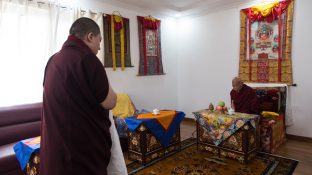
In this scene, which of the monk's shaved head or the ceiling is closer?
the monk's shaved head

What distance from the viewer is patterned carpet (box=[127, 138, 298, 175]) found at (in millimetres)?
2557

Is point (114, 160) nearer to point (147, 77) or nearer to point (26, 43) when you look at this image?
point (26, 43)

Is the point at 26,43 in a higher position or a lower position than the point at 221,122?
higher

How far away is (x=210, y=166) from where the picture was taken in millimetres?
2711

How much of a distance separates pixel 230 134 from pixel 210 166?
480 millimetres

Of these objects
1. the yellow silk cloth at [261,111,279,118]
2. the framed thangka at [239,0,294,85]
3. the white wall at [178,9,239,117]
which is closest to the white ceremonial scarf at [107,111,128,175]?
the yellow silk cloth at [261,111,279,118]

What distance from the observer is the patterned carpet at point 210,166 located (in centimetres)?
256

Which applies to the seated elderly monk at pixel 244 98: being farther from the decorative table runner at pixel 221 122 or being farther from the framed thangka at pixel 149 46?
the framed thangka at pixel 149 46

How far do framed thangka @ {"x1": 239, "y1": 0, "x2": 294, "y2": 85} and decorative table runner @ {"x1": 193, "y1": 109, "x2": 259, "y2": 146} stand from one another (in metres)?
1.42

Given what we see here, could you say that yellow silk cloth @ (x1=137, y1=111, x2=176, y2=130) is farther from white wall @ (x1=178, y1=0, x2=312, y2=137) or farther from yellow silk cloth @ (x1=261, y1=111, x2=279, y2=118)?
white wall @ (x1=178, y1=0, x2=312, y2=137)

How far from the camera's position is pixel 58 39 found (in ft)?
10.7

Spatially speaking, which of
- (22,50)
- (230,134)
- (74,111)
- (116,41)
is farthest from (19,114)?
(230,134)

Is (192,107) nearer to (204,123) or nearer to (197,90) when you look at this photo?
(197,90)

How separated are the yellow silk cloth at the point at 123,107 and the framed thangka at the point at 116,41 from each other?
1.83ft
